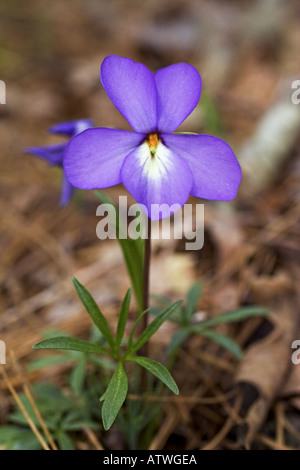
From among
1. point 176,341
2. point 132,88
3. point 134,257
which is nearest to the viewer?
point 132,88

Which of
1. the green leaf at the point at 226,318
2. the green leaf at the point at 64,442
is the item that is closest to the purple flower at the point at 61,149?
the green leaf at the point at 226,318

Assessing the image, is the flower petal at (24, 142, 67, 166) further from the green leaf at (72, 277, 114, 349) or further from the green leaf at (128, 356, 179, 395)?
the green leaf at (128, 356, 179, 395)

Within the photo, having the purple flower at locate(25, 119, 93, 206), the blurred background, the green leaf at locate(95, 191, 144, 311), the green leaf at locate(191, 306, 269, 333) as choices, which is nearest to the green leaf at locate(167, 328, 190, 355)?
the green leaf at locate(191, 306, 269, 333)

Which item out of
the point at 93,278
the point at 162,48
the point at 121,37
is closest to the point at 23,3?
the point at 121,37

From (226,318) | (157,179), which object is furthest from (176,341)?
(157,179)

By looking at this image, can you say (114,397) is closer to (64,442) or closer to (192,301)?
(64,442)
